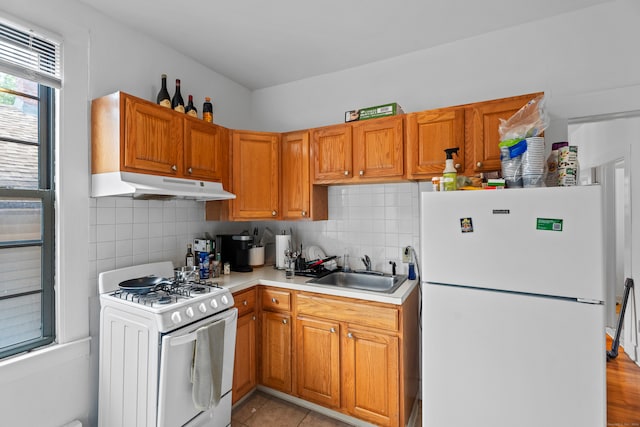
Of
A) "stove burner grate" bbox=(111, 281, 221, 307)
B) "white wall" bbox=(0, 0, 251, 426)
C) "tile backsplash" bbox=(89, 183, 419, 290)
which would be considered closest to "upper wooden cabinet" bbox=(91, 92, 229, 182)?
"white wall" bbox=(0, 0, 251, 426)

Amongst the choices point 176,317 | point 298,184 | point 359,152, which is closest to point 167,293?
point 176,317

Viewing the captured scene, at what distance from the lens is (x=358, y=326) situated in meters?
1.99

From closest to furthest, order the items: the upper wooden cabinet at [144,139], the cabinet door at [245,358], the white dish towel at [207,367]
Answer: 1. the white dish towel at [207,367]
2. the upper wooden cabinet at [144,139]
3. the cabinet door at [245,358]

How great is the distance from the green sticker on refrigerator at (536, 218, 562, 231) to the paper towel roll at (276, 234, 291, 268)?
1.89m

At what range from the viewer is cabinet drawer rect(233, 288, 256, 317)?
85.7 inches

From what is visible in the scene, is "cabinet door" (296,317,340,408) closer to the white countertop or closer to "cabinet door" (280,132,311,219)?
the white countertop

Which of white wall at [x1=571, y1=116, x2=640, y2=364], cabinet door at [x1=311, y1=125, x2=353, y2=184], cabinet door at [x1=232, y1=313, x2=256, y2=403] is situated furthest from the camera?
white wall at [x1=571, y1=116, x2=640, y2=364]

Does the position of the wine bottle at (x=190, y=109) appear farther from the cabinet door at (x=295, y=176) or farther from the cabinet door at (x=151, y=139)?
the cabinet door at (x=295, y=176)

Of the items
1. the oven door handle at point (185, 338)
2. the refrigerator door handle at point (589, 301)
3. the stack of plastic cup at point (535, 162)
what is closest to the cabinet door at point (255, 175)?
the oven door handle at point (185, 338)

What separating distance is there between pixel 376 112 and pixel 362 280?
1358 mm

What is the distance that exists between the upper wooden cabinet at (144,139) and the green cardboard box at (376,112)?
115 centimetres

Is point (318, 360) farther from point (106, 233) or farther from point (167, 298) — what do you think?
point (106, 233)

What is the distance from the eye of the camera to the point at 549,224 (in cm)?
134

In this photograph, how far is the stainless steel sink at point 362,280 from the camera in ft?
7.81
